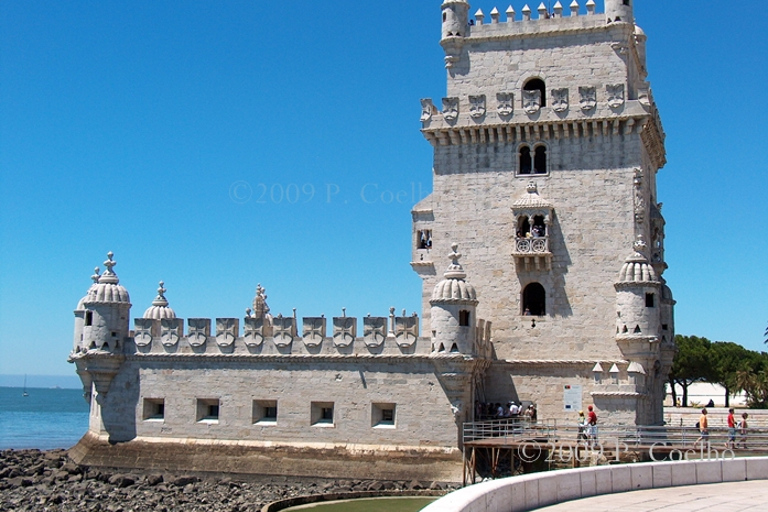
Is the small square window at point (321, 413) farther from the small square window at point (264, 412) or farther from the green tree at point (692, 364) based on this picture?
the green tree at point (692, 364)

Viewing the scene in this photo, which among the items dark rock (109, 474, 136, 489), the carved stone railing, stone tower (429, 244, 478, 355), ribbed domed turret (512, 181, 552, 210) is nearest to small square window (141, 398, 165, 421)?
dark rock (109, 474, 136, 489)

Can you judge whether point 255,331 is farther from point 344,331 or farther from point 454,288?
point 454,288

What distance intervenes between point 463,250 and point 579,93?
7654 millimetres

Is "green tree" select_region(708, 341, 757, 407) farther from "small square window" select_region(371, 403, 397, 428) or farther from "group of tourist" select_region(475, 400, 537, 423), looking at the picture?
"small square window" select_region(371, 403, 397, 428)

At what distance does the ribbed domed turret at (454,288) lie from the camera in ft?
104

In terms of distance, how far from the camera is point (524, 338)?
3469 cm

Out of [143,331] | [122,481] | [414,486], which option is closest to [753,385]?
[414,486]

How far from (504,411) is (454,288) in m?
5.55

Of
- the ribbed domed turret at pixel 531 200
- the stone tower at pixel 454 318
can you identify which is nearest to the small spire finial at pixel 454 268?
the stone tower at pixel 454 318

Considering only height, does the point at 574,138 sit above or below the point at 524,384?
above

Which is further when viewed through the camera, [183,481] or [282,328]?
A: [282,328]

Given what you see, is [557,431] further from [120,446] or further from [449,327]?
[120,446]

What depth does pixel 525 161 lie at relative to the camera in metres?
35.9

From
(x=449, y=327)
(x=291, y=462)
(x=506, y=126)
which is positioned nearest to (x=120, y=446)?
(x=291, y=462)
